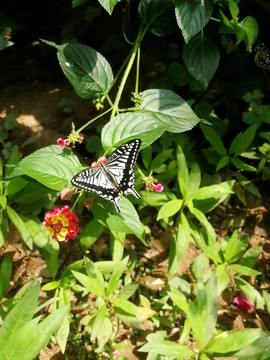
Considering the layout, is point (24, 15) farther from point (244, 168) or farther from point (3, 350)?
point (3, 350)

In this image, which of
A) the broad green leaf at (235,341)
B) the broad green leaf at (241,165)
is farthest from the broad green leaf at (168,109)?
the broad green leaf at (235,341)

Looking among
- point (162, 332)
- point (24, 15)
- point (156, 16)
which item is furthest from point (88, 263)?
point (24, 15)

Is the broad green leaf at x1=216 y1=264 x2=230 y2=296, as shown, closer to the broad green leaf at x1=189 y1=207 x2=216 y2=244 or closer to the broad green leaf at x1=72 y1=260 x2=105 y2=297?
the broad green leaf at x1=189 y1=207 x2=216 y2=244

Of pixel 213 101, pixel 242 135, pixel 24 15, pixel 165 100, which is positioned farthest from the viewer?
pixel 24 15

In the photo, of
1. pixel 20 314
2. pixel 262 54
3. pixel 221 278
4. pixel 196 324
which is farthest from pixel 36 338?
pixel 262 54

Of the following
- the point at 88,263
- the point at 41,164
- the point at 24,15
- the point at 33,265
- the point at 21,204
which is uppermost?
the point at 24,15

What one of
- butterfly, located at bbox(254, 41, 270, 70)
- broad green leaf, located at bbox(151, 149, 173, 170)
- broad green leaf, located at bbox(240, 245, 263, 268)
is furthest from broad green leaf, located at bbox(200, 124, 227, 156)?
Answer: broad green leaf, located at bbox(240, 245, 263, 268)

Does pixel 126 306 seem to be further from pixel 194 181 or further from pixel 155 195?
pixel 194 181
